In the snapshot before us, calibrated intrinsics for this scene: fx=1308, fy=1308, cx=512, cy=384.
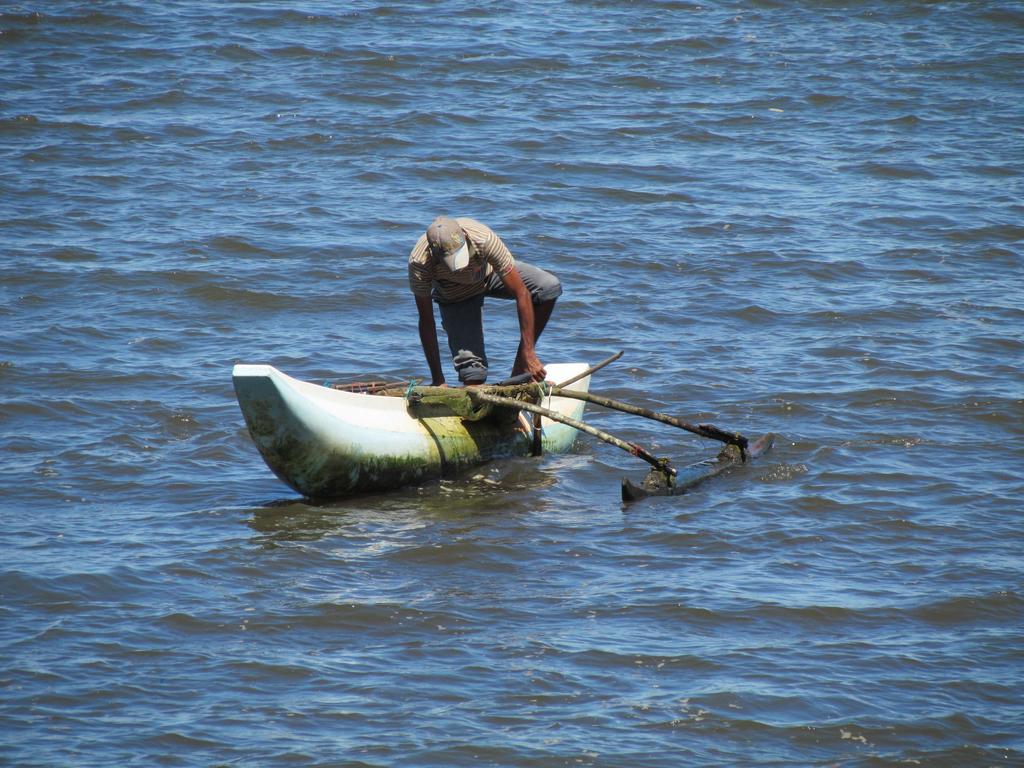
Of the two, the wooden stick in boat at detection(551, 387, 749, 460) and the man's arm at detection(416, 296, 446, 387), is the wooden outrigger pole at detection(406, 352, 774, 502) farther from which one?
the man's arm at detection(416, 296, 446, 387)

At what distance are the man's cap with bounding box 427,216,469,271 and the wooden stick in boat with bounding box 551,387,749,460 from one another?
1006 mm

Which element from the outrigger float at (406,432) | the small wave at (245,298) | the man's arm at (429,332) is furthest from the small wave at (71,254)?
the man's arm at (429,332)

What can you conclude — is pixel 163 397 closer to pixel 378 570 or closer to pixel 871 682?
pixel 378 570

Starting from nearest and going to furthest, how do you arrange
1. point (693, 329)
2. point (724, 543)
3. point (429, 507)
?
point (724, 543) → point (429, 507) → point (693, 329)

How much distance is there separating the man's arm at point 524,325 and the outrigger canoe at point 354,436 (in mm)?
236

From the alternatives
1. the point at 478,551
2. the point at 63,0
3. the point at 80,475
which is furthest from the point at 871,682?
the point at 63,0

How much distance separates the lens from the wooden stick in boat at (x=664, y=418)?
7594 millimetres

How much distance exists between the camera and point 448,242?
7.33 metres

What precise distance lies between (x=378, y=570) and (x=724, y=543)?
185 centimetres

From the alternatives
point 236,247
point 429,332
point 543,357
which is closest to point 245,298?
point 236,247

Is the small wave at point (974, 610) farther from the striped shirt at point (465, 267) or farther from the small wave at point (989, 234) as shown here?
the small wave at point (989, 234)

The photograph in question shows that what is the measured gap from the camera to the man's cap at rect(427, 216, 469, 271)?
24.0 ft

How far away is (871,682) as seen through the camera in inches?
215

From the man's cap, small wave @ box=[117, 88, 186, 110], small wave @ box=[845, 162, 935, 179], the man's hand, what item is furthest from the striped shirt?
small wave @ box=[117, 88, 186, 110]
